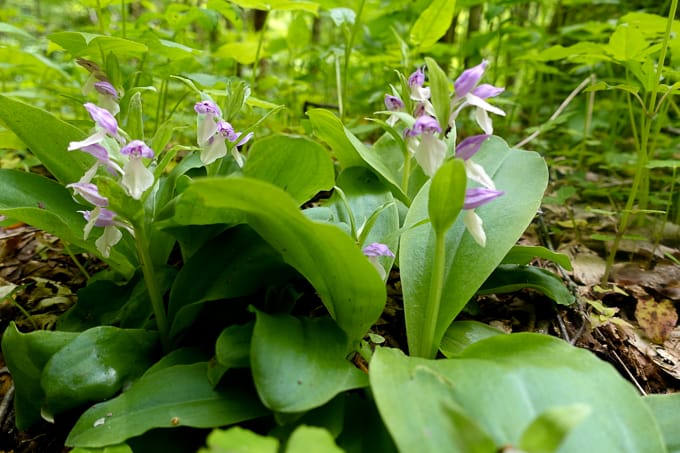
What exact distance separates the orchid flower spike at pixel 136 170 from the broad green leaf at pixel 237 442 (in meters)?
0.64

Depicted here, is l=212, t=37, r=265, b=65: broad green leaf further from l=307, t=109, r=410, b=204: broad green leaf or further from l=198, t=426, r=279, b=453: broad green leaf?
l=198, t=426, r=279, b=453: broad green leaf

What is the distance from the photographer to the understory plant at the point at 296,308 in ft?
2.77

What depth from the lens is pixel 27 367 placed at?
1.20m

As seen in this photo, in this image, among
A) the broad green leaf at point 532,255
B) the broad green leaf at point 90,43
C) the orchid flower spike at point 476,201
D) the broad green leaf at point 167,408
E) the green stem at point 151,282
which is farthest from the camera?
the broad green leaf at point 90,43

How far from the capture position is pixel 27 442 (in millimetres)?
1245

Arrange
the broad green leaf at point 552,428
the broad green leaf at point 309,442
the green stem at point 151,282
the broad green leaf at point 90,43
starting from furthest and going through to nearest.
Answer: the broad green leaf at point 90,43, the green stem at point 151,282, the broad green leaf at point 309,442, the broad green leaf at point 552,428

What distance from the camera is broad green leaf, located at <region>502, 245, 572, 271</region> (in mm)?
1414

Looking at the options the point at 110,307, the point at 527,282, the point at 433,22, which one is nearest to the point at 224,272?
the point at 110,307

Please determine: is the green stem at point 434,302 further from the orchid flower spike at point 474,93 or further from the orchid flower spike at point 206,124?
the orchid flower spike at point 206,124

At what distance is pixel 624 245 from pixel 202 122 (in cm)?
199

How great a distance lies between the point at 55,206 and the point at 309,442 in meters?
1.20

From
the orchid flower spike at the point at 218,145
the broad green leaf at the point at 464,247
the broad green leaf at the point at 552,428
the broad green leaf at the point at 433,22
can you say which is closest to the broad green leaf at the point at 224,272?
the orchid flower spike at the point at 218,145

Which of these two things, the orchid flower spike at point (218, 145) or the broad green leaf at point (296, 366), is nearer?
the broad green leaf at point (296, 366)

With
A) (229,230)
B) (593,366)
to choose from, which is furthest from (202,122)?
(593,366)
